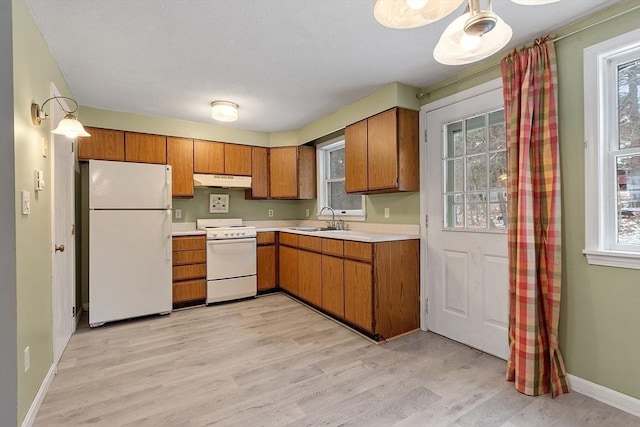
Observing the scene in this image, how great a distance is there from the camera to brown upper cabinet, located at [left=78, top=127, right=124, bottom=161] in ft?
11.5

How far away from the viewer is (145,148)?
12.5ft

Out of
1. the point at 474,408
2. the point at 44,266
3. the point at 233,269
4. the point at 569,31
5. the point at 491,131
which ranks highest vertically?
the point at 569,31

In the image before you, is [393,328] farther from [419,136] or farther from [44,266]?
[44,266]

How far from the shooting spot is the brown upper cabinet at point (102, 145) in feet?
11.5

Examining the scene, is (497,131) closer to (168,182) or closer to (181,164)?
(168,182)

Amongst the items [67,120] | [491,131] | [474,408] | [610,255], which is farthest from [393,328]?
[67,120]

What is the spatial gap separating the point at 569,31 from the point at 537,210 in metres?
1.16

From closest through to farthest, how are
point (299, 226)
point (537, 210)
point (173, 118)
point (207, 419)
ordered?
1. point (207, 419)
2. point (537, 210)
3. point (173, 118)
4. point (299, 226)

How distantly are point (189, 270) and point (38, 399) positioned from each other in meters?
1.99

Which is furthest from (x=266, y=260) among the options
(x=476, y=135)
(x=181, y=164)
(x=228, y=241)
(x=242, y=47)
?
(x=476, y=135)

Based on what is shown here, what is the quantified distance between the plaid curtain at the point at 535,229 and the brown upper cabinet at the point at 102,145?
3.93m

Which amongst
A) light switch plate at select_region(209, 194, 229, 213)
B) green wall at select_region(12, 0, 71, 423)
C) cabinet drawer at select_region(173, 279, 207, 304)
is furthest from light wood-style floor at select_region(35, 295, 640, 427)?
light switch plate at select_region(209, 194, 229, 213)

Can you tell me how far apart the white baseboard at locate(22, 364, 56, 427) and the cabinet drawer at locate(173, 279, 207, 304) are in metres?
1.51

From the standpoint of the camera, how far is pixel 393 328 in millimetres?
2889
